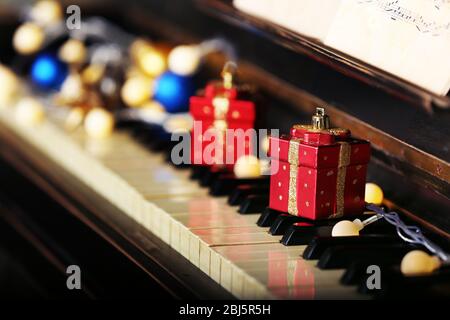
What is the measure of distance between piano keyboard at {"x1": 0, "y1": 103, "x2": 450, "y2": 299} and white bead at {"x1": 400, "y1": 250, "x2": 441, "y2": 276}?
0.12ft

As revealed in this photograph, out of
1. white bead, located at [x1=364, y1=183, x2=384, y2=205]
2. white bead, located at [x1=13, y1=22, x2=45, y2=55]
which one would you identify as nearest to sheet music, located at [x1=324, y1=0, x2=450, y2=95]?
white bead, located at [x1=364, y1=183, x2=384, y2=205]

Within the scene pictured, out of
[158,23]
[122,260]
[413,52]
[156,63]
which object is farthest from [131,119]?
[413,52]

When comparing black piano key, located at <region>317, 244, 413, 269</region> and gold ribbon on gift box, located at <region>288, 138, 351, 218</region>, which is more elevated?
gold ribbon on gift box, located at <region>288, 138, 351, 218</region>

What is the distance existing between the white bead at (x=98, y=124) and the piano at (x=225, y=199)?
0.11 feet

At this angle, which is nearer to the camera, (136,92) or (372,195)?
(372,195)

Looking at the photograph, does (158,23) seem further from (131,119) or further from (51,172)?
(51,172)

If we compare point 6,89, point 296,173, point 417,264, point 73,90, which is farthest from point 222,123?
point 6,89

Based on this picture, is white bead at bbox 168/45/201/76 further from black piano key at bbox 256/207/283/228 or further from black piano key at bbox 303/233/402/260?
black piano key at bbox 303/233/402/260

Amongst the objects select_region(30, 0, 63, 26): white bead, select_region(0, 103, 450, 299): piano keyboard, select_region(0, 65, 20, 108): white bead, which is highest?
select_region(30, 0, 63, 26): white bead

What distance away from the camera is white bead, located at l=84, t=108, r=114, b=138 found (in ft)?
11.6

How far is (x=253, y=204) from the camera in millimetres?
2666

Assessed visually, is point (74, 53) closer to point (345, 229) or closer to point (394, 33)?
point (394, 33)

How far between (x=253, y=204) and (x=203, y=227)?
18 centimetres
